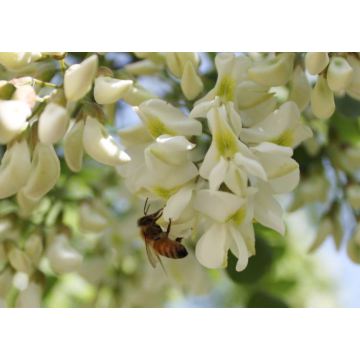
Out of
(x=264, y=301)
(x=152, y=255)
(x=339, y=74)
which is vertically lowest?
(x=264, y=301)

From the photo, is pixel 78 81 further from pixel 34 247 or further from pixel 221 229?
pixel 34 247

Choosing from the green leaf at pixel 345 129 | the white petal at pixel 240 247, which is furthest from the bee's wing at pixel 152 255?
the green leaf at pixel 345 129

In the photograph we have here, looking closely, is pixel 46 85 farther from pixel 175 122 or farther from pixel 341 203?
pixel 341 203

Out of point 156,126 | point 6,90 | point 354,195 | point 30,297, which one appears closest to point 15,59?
point 6,90

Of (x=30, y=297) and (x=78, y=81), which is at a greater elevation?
(x=78, y=81)

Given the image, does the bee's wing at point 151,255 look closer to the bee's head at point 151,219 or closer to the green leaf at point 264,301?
the bee's head at point 151,219

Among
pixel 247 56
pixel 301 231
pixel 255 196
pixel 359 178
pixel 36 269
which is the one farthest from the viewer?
pixel 301 231

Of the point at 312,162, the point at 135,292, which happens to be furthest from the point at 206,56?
the point at 135,292
